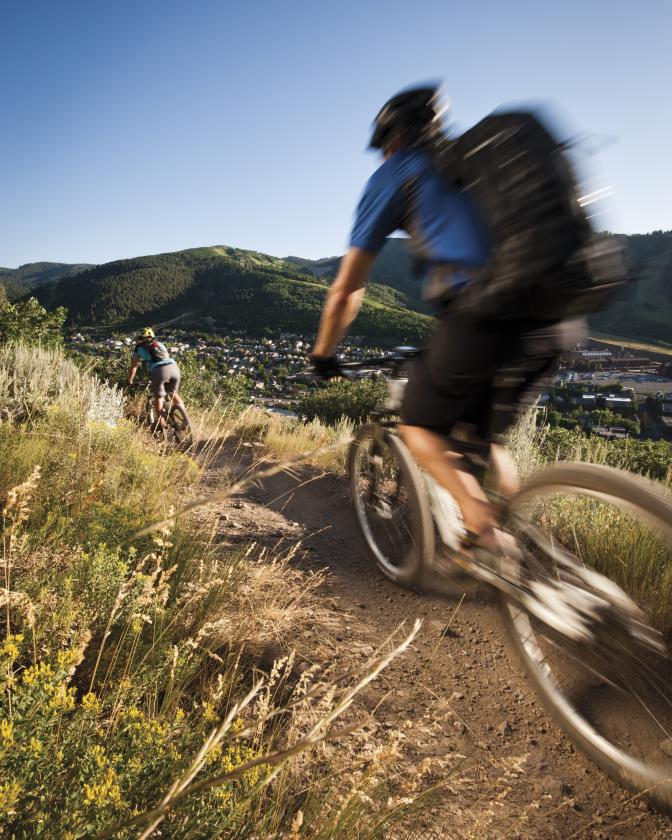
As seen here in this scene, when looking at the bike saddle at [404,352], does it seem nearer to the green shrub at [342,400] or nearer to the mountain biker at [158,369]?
the mountain biker at [158,369]

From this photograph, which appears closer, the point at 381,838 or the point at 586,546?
the point at 381,838

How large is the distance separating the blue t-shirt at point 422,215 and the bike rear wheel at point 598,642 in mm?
918

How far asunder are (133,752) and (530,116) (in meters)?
2.12

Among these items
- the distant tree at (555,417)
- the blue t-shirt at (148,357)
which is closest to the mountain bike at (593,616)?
the blue t-shirt at (148,357)

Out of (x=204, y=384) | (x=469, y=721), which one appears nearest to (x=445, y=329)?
(x=469, y=721)

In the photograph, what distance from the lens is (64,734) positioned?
1.13m

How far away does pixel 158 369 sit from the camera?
8078 millimetres

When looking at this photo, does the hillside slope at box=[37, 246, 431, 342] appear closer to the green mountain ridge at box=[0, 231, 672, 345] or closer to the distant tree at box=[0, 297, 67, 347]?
the green mountain ridge at box=[0, 231, 672, 345]

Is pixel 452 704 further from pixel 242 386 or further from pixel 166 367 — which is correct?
pixel 242 386

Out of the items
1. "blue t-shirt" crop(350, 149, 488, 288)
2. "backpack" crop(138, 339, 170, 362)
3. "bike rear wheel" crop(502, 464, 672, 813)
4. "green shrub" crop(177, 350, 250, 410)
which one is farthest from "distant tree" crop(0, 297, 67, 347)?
"bike rear wheel" crop(502, 464, 672, 813)

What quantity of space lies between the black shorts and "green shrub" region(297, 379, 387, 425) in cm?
1603

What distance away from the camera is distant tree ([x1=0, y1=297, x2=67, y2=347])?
10242 mm

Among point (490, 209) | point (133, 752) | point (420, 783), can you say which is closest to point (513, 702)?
point (420, 783)

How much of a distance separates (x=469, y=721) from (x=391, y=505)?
4.94 feet
